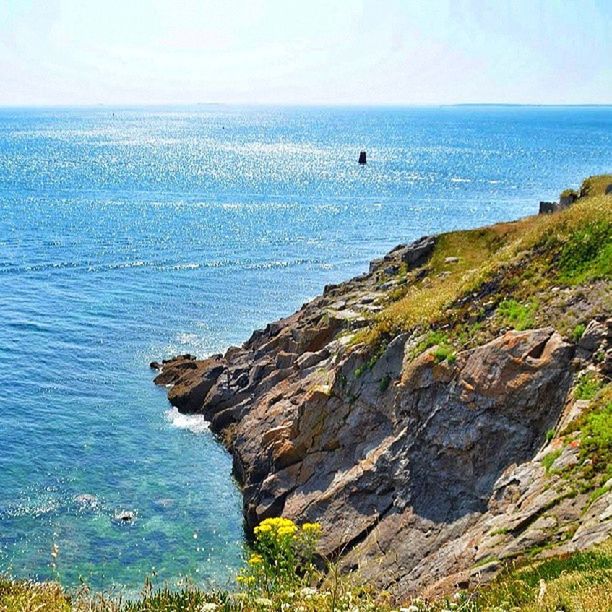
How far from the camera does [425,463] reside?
28.0 metres

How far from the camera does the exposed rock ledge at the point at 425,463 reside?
69.1 ft

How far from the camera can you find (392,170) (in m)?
178

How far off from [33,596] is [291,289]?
62.7 meters

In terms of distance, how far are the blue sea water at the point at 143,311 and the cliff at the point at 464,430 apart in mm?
5017

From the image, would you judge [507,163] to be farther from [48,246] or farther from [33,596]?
[33,596]

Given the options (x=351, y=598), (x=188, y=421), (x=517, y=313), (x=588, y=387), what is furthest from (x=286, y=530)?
(x=188, y=421)

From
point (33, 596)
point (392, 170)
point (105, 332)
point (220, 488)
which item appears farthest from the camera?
point (392, 170)

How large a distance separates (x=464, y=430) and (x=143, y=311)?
149 ft

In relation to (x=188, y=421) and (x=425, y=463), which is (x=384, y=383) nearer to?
(x=425, y=463)

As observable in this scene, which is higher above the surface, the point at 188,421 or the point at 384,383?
the point at 384,383

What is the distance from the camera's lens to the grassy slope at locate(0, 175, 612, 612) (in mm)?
12172

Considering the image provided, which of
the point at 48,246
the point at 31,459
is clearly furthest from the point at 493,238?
the point at 48,246

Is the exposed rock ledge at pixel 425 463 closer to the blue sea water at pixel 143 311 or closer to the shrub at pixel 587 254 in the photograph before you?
the shrub at pixel 587 254

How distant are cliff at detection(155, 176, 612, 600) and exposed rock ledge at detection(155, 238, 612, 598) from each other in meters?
0.06
